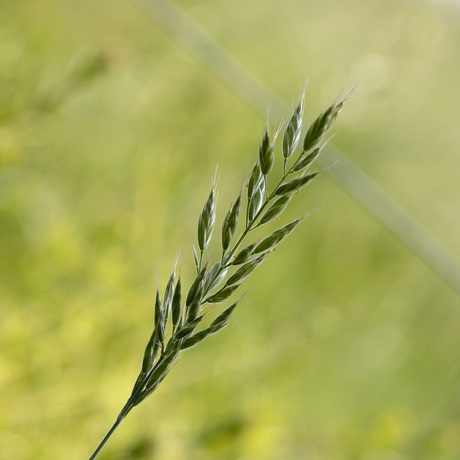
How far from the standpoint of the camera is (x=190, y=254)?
0.82m

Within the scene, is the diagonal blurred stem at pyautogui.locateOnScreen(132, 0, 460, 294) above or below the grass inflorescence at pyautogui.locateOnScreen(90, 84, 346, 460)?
above

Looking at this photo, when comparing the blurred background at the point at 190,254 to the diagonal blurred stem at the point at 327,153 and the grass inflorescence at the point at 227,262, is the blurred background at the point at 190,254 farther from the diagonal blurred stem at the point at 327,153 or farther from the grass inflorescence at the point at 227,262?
the grass inflorescence at the point at 227,262

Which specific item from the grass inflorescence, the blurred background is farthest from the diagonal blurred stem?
the grass inflorescence

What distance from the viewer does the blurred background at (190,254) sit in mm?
634

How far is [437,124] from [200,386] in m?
0.82

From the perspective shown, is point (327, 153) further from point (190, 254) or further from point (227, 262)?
point (227, 262)

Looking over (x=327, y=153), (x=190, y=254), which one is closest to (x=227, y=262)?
(x=190, y=254)

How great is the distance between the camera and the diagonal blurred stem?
93 cm

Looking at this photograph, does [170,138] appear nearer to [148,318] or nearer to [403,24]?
[148,318]

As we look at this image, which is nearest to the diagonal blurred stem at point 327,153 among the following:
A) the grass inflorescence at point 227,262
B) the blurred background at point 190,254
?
the blurred background at point 190,254

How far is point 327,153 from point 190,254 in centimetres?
31

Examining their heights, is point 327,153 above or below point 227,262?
above

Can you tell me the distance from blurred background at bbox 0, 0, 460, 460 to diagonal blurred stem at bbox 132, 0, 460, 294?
18 millimetres

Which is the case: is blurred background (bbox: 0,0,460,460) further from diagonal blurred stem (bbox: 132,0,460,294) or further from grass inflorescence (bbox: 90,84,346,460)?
grass inflorescence (bbox: 90,84,346,460)
